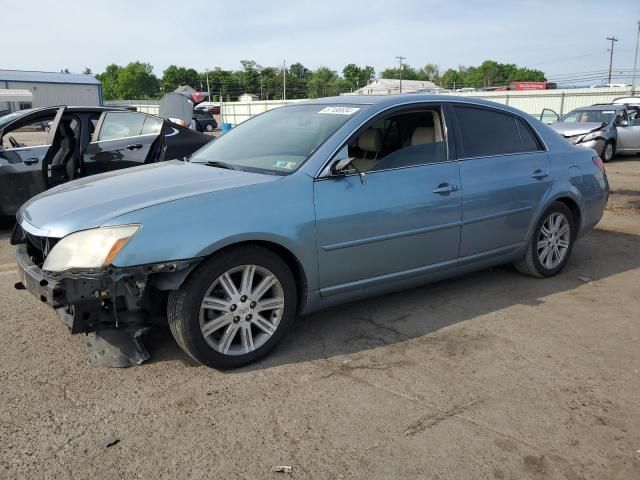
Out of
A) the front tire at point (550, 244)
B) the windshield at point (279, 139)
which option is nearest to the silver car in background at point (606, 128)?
the front tire at point (550, 244)

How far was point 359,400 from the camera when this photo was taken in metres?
3.01

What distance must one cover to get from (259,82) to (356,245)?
116 m

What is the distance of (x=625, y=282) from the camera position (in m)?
5.12

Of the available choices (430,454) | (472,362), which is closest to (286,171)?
(472,362)

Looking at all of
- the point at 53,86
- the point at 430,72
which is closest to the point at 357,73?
the point at 430,72

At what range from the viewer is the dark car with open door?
675cm

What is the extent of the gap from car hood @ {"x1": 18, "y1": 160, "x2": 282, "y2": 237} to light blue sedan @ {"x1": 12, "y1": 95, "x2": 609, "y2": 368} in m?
0.01

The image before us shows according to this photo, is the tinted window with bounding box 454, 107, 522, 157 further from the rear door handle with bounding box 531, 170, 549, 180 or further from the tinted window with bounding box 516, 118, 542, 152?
the rear door handle with bounding box 531, 170, 549, 180

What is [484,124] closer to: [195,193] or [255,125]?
[255,125]

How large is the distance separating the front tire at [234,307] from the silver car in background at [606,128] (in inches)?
582

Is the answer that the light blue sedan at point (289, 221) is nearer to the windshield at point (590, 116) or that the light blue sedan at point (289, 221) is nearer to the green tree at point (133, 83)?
the windshield at point (590, 116)

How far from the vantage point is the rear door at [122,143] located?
272 inches

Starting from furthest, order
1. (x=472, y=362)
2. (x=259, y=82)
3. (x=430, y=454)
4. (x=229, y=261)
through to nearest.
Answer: (x=259, y=82) < (x=472, y=362) < (x=229, y=261) < (x=430, y=454)

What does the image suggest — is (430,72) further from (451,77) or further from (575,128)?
(575,128)
